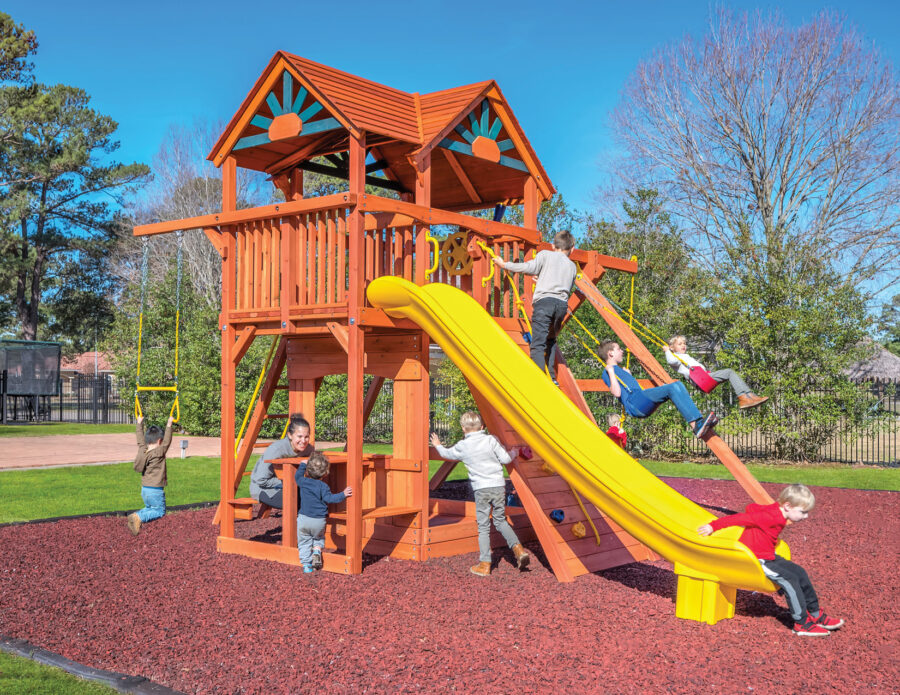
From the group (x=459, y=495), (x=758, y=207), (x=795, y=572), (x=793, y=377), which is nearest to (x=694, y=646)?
(x=795, y=572)

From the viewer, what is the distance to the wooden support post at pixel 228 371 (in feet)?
28.8

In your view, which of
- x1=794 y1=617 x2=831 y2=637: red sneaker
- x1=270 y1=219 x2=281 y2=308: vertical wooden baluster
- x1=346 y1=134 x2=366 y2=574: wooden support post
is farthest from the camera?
x1=270 y1=219 x2=281 y2=308: vertical wooden baluster

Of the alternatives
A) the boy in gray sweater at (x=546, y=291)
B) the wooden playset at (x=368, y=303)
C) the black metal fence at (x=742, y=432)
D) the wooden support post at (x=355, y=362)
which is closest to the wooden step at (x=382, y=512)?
the wooden playset at (x=368, y=303)

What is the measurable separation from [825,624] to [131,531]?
284 inches

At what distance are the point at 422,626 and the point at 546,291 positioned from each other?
11.5ft

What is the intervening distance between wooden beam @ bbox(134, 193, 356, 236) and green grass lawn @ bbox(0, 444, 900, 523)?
181 inches

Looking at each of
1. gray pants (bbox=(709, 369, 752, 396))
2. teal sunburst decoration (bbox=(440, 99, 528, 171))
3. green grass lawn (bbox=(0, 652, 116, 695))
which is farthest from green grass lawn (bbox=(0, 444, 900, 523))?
gray pants (bbox=(709, 369, 752, 396))

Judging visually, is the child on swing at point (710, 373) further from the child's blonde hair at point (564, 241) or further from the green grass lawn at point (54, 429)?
the green grass lawn at point (54, 429)

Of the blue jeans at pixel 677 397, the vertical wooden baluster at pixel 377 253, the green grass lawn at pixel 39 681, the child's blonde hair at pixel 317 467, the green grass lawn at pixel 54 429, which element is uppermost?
the vertical wooden baluster at pixel 377 253

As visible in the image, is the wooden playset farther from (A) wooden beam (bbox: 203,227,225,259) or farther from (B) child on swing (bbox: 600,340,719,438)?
(B) child on swing (bbox: 600,340,719,438)

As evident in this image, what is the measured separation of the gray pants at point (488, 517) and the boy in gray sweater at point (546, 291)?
4.24 ft

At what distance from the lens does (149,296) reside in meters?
29.6

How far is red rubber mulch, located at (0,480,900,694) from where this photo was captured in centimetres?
491

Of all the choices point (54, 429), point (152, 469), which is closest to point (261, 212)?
point (152, 469)
